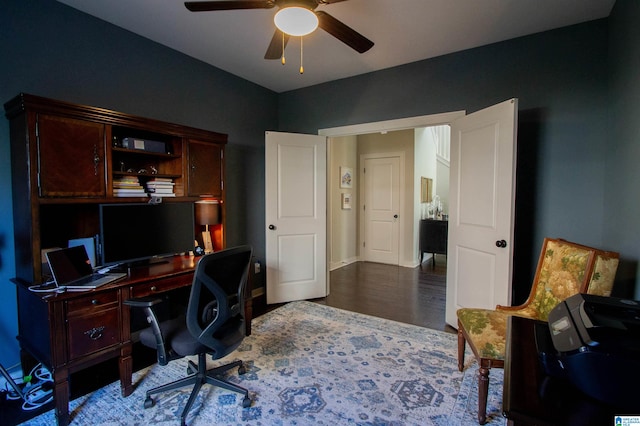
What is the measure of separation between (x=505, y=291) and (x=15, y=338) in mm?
3732

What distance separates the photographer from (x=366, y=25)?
2.60 meters

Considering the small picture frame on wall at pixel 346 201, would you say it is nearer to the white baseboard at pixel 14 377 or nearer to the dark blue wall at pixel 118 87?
the dark blue wall at pixel 118 87

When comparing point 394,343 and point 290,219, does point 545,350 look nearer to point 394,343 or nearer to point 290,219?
point 394,343

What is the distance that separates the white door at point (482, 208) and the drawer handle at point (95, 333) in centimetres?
296

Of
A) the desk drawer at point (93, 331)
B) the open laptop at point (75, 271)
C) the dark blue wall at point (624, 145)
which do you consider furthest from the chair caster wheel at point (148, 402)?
the dark blue wall at point (624, 145)

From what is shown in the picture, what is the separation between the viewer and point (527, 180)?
2.79m

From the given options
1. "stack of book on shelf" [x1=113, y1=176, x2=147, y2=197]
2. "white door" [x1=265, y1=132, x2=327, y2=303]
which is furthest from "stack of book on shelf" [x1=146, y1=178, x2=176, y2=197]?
"white door" [x1=265, y1=132, x2=327, y2=303]

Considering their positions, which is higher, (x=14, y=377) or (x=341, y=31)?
(x=341, y=31)

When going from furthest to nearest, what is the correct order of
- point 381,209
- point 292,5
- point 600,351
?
1. point 381,209
2. point 292,5
3. point 600,351

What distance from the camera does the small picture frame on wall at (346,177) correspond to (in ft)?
19.0

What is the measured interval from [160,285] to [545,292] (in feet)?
8.81

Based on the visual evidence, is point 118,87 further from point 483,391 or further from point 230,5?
point 483,391

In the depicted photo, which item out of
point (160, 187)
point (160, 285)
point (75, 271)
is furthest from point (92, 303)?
point (160, 187)

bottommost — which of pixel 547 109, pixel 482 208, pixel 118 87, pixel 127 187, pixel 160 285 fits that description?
pixel 160 285
